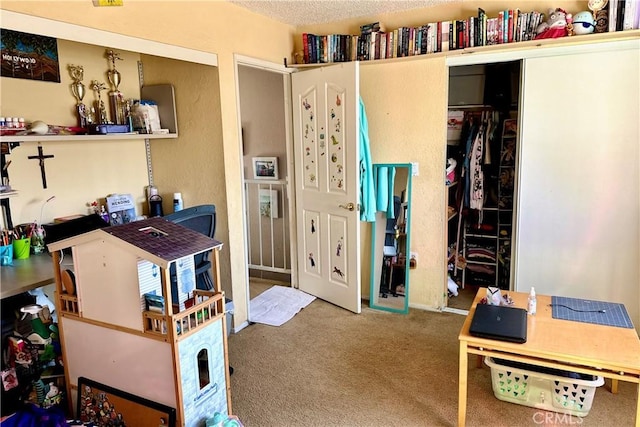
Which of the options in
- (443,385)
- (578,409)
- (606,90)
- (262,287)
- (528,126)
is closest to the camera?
(578,409)

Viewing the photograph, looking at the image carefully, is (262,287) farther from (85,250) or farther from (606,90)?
(606,90)

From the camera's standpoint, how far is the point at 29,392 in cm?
223

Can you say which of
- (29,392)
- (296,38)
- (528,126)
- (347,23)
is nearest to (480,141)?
(528,126)

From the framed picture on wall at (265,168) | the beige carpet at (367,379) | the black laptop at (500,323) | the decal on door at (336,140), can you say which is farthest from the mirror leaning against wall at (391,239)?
the black laptop at (500,323)

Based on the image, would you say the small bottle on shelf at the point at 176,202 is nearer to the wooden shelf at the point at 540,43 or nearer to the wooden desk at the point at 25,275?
the wooden desk at the point at 25,275

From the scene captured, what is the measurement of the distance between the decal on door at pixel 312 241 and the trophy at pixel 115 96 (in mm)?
1644

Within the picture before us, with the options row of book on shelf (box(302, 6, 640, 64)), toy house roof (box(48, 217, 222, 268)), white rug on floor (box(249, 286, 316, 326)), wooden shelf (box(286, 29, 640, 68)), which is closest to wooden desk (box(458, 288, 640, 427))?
toy house roof (box(48, 217, 222, 268))

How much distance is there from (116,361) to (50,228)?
3.89ft

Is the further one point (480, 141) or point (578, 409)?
point (480, 141)

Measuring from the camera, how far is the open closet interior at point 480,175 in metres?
3.88

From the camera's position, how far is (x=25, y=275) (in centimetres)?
224

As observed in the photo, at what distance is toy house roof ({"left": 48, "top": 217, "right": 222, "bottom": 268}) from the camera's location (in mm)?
1743

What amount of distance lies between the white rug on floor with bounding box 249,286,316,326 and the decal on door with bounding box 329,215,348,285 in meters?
0.39

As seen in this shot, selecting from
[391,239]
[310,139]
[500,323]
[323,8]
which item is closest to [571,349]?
[500,323]
